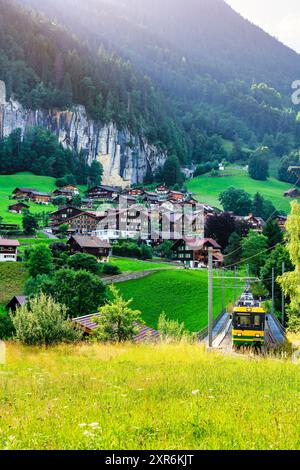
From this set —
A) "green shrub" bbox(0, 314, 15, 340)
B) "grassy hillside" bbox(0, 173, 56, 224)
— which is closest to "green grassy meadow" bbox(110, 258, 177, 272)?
"green shrub" bbox(0, 314, 15, 340)

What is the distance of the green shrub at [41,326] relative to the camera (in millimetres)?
17531

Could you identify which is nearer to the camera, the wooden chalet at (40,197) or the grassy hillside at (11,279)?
the grassy hillside at (11,279)

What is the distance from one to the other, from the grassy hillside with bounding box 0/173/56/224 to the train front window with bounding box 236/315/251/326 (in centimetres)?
8680

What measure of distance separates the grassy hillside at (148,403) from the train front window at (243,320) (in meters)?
10.2

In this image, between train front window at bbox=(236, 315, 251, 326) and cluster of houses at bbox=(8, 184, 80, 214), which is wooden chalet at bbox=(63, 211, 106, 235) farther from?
train front window at bbox=(236, 315, 251, 326)

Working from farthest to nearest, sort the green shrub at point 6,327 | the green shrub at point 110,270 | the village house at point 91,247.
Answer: the village house at point 91,247 < the green shrub at point 110,270 < the green shrub at point 6,327

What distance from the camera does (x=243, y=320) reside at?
24141 mm

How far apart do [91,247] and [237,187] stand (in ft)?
317

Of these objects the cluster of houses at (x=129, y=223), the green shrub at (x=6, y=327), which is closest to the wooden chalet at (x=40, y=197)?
the cluster of houses at (x=129, y=223)

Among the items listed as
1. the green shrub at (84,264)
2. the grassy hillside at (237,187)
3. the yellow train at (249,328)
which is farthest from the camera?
the grassy hillside at (237,187)

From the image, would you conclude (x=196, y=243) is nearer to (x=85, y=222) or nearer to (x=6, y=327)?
(x=85, y=222)

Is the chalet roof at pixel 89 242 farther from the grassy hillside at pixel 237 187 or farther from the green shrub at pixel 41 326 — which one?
the grassy hillside at pixel 237 187

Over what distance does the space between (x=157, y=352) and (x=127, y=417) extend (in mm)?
8483
